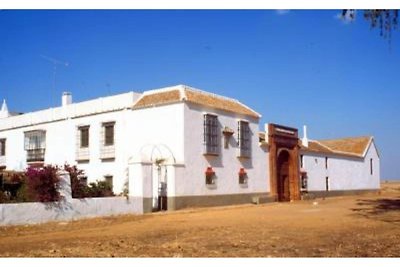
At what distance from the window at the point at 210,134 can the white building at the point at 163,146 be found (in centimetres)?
5

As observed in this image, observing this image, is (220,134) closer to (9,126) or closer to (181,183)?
(181,183)

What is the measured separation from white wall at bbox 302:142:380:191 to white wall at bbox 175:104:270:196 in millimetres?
6612

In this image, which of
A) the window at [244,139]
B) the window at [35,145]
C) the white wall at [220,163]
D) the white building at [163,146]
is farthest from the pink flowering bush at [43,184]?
the window at [35,145]

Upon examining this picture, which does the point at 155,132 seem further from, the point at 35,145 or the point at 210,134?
the point at 35,145

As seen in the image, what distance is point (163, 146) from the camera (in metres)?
23.0

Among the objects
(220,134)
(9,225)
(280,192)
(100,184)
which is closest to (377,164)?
(280,192)

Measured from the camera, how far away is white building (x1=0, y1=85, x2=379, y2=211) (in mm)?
22172

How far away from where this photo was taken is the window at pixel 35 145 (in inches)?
1126

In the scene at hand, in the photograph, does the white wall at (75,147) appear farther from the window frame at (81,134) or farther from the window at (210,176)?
the window at (210,176)

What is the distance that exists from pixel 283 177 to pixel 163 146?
34.7 ft

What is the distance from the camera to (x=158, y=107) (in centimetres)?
2328

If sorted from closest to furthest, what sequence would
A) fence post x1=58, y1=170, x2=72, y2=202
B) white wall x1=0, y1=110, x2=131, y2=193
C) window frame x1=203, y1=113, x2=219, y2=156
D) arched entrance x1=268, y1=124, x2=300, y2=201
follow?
fence post x1=58, y1=170, x2=72, y2=202 → window frame x1=203, y1=113, x2=219, y2=156 → white wall x1=0, y1=110, x2=131, y2=193 → arched entrance x1=268, y1=124, x2=300, y2=201

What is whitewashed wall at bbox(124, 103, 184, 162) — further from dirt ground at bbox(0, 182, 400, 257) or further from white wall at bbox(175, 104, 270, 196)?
dirt ground at bbox(0, 182, 400, 257)

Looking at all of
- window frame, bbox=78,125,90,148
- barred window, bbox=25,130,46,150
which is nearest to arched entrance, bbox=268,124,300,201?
window frame, bbox=78,125,90,148
